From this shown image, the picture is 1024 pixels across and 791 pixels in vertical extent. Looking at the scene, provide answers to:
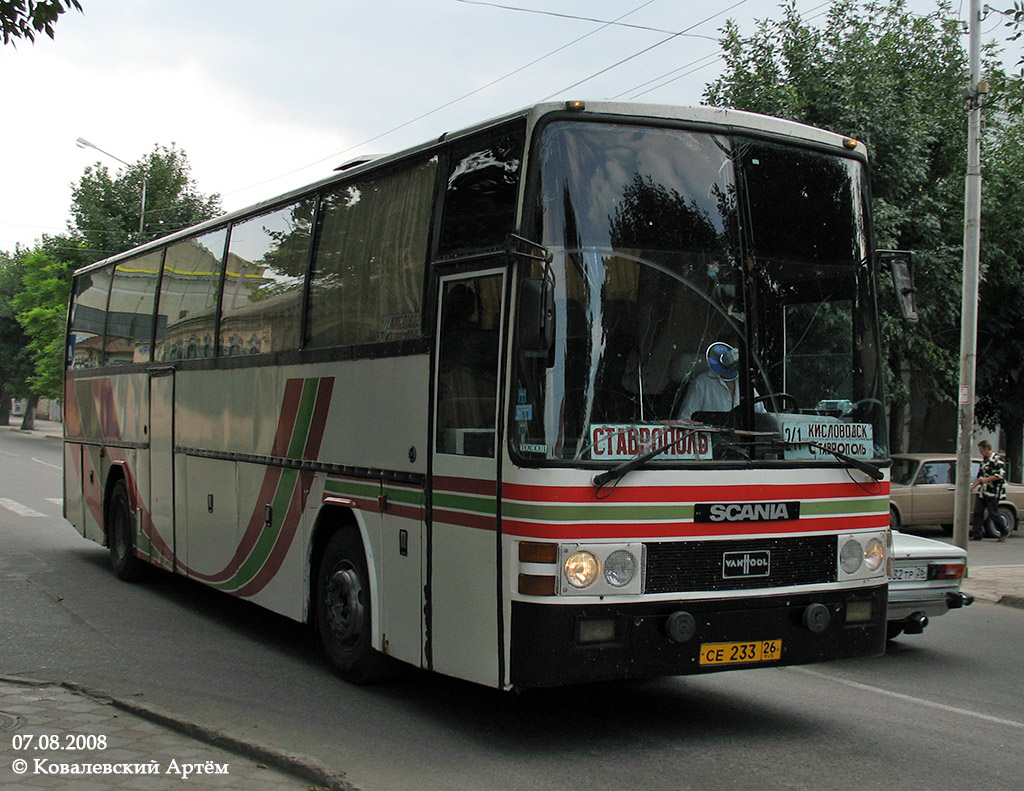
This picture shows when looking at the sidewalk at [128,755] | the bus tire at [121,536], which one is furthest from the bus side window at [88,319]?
the sidewalk at [128,755]

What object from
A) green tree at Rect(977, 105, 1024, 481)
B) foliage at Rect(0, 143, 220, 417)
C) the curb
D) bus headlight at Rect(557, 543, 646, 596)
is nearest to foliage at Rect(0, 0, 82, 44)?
bus headlight at Rect(557, 543, 646, 596)

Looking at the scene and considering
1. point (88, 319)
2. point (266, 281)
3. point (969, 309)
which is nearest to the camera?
point (266, 281)

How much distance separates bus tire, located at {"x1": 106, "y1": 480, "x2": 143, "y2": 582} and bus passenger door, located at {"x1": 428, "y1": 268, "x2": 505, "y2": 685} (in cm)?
706

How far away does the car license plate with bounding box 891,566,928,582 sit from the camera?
890cm

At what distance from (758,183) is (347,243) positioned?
302cm

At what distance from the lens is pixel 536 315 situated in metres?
5.66

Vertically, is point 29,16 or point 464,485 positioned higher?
point 29,16

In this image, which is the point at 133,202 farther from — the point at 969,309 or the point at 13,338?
the point at 969,309

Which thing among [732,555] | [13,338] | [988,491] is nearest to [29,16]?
[732,555]

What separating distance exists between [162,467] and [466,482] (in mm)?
6235

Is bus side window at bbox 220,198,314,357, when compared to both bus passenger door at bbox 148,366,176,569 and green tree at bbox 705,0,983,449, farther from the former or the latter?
green tree at bbox 705,0,983,449

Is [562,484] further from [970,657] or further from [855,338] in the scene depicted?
[970,657]

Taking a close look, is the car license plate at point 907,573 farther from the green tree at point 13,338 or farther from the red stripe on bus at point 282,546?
the green tree at point 13,338

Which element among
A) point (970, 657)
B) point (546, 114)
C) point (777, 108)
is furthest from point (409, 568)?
point (777, 108)
